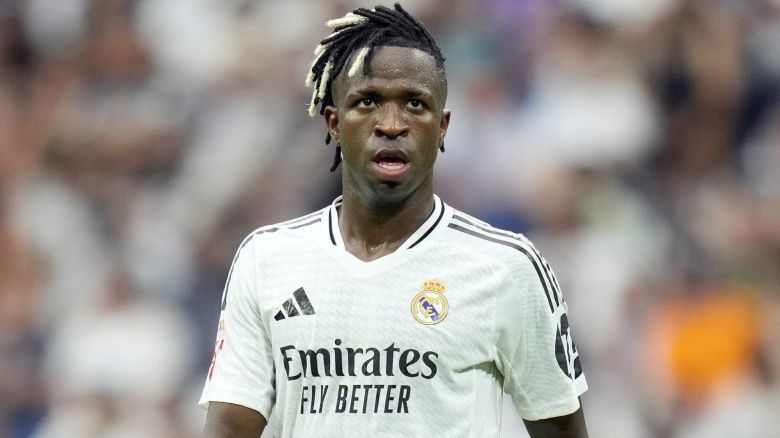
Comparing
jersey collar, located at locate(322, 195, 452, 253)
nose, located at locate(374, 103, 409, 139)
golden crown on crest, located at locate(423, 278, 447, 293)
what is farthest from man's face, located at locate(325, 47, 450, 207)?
golden crown on crest, located at locate(423, 278, 447, 293)

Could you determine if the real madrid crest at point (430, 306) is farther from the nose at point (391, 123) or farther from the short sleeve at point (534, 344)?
the nose at point (391, 123)

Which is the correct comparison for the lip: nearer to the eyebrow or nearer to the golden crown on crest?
the eyebrow

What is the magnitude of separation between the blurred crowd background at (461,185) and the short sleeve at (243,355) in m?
3.00

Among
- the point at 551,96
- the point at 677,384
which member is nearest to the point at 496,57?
the point at 551,96

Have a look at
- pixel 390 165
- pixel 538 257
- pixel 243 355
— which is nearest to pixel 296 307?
pixel 243 355

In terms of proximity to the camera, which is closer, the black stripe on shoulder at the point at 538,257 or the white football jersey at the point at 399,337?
the white football jersey at the point at 399,337

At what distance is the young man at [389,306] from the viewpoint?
10.9ft

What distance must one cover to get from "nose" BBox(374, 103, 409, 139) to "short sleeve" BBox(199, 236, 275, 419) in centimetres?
52

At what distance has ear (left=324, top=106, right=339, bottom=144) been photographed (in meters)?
3.52

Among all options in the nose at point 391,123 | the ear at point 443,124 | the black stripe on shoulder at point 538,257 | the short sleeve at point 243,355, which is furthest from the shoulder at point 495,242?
the short sleeve at point 243,355

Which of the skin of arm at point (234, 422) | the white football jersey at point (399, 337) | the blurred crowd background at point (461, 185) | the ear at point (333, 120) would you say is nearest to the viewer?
the white football jersey at point (399, 337)

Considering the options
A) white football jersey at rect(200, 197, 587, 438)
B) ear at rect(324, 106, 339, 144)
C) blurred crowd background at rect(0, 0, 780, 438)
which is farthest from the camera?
blurred crowd background at rect(0, 0, 780, 438)

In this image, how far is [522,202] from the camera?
691 cm

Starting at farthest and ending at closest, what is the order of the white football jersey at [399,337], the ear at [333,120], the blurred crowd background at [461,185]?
the blurred crowd background at [461,185]
the ear at [333,120]
the white football jersey at [399,337]
